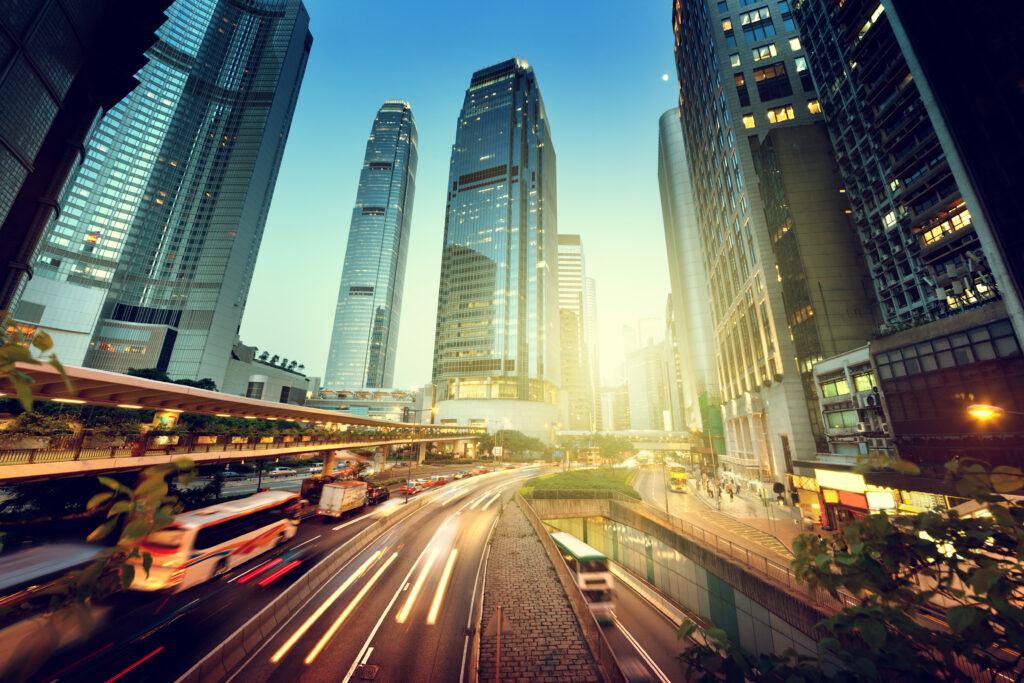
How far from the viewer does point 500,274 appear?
11794 cm

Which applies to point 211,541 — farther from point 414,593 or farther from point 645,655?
point 645,655

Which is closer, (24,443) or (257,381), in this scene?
(24,443)

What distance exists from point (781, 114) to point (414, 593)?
63597mm

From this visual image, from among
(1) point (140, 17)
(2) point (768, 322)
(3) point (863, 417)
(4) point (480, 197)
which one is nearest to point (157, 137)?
(4) point (480, 197)

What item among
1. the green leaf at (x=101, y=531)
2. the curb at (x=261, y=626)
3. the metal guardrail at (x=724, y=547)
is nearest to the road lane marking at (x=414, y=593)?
the curb at (x=261, y=626)

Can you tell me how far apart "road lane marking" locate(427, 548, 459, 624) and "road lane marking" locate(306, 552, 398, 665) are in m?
Result: 3.08

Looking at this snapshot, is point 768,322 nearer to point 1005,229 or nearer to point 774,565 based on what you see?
point 1005,229

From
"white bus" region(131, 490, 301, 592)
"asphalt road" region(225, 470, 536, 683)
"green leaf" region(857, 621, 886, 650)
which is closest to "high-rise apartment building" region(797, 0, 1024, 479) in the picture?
"green leaf" region(857, 621, 886, 650)

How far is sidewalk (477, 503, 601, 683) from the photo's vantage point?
11.5m

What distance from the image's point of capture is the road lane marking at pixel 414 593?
14.0m

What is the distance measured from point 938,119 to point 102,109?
66426mm

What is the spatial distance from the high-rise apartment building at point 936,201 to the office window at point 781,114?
3.76 meters

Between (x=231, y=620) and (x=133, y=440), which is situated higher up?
(x=133, y=440)

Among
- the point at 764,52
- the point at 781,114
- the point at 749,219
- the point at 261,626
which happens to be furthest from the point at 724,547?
the point at 764,52
